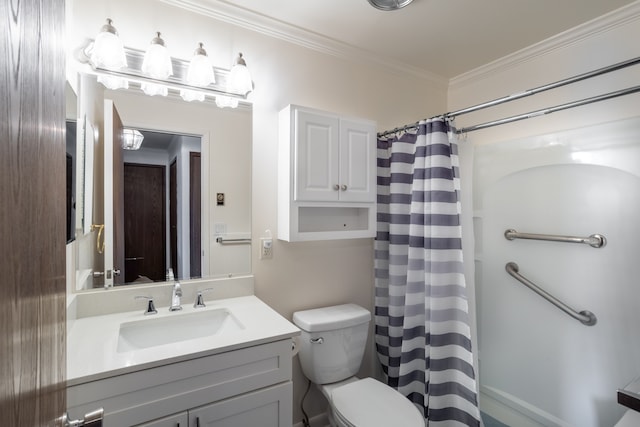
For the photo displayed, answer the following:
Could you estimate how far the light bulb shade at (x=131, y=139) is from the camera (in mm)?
1451

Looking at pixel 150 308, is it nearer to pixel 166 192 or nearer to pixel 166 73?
pixel 166 192

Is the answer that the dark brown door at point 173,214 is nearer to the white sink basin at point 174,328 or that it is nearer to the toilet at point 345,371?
the white sink basin at point 174,328

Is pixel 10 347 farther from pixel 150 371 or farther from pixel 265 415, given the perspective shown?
pixel 265 415

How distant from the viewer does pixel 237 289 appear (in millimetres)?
1698

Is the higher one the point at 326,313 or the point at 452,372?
the point at 326,313

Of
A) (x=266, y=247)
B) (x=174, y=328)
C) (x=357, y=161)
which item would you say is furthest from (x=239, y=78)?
(x=174, y=328)

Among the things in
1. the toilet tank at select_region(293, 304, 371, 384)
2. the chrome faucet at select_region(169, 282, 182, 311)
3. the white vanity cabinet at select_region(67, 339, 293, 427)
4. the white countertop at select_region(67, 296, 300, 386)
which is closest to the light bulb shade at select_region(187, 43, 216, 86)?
the chrome faucet at select_region(169, 282, 182, 311)

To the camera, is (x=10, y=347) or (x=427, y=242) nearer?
(x=10, y=347)

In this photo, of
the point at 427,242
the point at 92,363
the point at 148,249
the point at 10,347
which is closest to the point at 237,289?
the point at 148,249

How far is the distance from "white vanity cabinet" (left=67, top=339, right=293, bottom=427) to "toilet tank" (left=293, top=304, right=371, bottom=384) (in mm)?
Answer: 452

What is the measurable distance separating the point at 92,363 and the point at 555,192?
7.91 feet

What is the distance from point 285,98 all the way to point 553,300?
2.02m

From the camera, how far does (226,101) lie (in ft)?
5.48

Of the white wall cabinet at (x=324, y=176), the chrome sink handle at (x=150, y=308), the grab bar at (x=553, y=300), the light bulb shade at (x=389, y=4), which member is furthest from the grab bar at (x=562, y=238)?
the chrome sink handle at (x=150, y=308)
